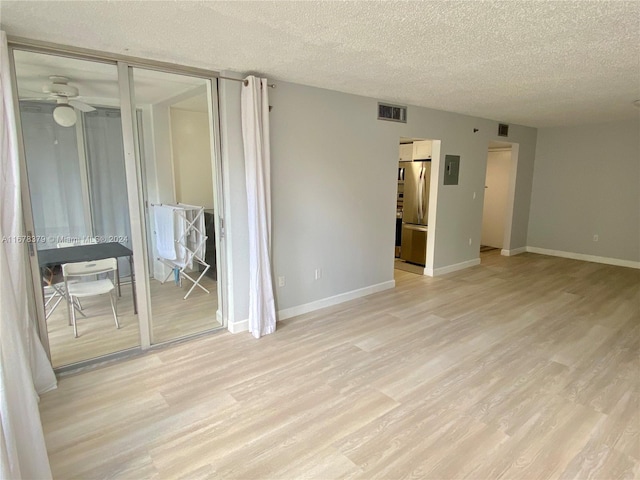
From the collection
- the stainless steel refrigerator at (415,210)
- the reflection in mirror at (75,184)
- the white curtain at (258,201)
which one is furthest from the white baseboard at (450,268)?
the reflection in mirror at (75,184)

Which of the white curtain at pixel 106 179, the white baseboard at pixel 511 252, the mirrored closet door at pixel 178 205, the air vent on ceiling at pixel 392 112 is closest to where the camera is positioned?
the white curtain at pixel 106 179

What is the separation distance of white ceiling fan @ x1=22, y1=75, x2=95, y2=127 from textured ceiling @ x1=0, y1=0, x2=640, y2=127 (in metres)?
0.66

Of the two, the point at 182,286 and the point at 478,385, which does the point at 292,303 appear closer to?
the point at 182,286

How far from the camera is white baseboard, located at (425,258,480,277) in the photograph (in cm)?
565

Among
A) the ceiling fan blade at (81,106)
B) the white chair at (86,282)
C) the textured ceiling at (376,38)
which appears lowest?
the white chair at (86,282)

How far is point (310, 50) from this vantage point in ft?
8.65

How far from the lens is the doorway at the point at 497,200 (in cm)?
741

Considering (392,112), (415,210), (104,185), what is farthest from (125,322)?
(415,210)

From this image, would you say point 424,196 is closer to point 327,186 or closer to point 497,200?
point 327,186

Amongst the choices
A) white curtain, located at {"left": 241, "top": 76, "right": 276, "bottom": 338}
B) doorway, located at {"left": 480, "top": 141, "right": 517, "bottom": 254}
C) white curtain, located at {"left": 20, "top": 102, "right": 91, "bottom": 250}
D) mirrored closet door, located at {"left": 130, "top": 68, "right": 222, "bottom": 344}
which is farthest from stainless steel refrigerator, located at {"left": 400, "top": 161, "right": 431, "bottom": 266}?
white curtain, located at {"left": 20, "top": 102, "right": 91, "bottom": 250}

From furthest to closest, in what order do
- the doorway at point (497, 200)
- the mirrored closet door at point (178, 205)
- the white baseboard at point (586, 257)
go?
1. the doorway at point (497, 200)
2. the white baseboard at point (586, 257)
3. the mirrored closet door at point (178, 205)

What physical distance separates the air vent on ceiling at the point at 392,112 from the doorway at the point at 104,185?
208 cm

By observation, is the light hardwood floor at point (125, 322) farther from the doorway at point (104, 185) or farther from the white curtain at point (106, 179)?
the white curtain at point (106, 179)

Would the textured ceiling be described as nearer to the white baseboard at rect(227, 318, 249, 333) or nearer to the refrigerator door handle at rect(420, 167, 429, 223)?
the refrigerator door handle at rect(420, 167, 429, 223)
